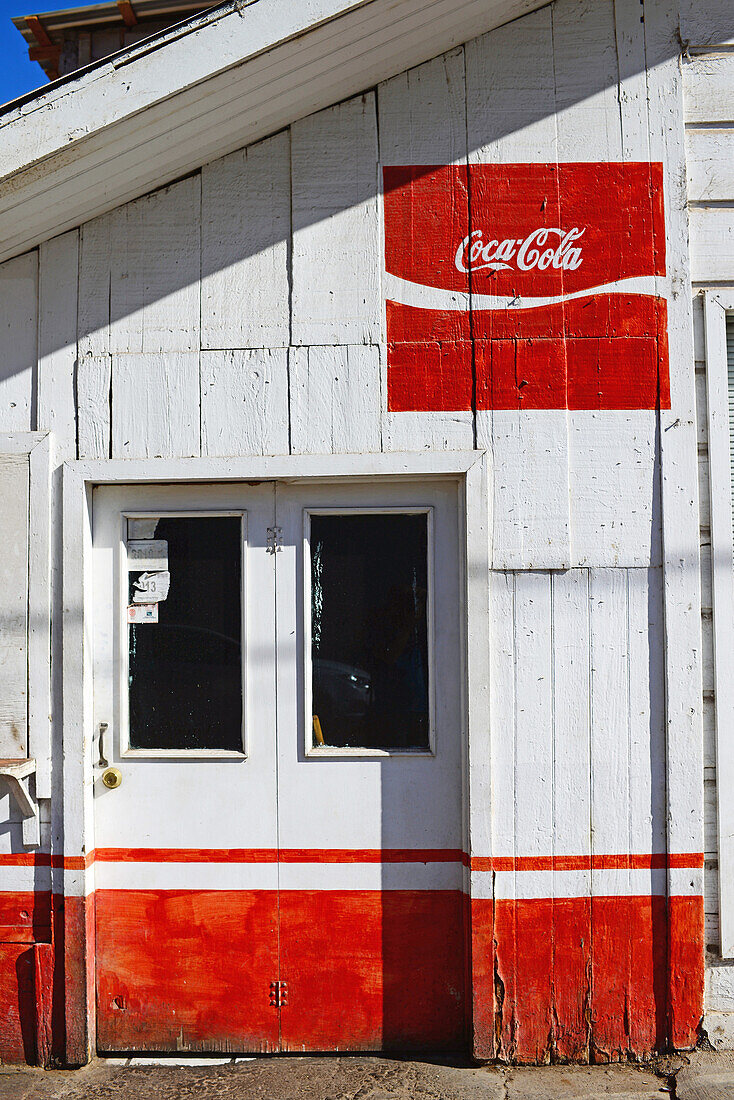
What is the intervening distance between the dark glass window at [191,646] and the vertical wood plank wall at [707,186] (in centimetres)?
188

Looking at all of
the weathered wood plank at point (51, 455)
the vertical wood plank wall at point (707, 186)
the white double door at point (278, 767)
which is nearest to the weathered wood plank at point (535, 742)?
the white double door at point (278, 767)

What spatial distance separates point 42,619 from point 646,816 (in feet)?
8.25

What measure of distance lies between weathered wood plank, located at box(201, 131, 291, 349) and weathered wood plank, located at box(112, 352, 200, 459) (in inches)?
6.9

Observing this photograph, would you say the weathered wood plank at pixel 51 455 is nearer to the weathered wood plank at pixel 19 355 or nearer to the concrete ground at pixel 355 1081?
the weathered wood plank at pixel 19 355

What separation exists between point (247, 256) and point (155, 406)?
703 mm

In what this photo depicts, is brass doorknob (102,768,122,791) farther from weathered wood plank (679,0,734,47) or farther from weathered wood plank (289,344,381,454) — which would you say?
weathered wood plank (679,0,734,47)

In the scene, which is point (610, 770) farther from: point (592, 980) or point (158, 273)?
point (158, 273)

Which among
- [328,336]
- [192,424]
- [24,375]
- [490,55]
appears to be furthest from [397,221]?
[24,375]

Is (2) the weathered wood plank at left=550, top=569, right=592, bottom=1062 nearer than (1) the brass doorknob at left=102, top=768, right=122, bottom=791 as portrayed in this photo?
Yes

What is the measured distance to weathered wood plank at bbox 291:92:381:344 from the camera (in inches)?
132

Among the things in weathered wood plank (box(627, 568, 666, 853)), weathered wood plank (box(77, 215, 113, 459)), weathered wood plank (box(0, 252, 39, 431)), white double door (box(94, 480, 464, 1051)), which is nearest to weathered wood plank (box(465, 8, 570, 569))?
white double door (box(94, 480, 464, 1051))

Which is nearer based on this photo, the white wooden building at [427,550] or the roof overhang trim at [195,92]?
the roof overhang trim at [195,92]

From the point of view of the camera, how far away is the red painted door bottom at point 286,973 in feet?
10.9

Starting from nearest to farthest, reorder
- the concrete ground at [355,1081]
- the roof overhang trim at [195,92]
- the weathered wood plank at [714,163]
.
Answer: the roof overhang trim at [195,92] → the concrete ground at [355,1081] → the weathered wood plank at [714,163]
